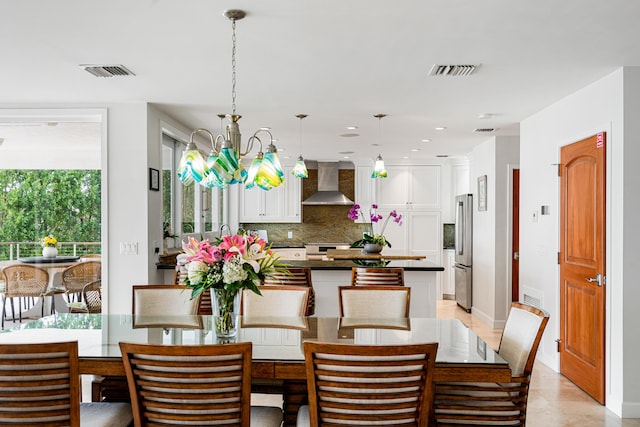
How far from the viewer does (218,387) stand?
1814 millimetres

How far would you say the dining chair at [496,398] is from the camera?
7.07 ft

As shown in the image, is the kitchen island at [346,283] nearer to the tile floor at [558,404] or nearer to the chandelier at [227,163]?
the tile floor at [558,404]

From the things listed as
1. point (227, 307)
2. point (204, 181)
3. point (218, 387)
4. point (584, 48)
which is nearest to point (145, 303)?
point (204, 181)

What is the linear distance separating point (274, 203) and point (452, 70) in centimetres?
576

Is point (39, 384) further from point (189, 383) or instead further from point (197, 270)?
point (197, 270)

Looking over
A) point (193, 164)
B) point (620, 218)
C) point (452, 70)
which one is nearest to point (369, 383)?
point (193, 164)

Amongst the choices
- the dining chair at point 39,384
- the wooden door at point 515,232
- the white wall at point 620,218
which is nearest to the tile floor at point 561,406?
the white wall at point 620,218

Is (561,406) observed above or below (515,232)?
below

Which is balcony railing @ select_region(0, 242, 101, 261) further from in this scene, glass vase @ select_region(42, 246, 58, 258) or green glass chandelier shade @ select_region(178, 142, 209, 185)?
green glass chandelier shade @ select_region(178, 142, 209, 185)

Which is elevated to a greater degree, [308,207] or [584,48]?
[584,48]

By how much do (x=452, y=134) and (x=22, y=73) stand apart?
15.2 ft

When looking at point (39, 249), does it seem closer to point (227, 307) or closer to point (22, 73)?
point (22, 73)

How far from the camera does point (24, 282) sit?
4.86 meters

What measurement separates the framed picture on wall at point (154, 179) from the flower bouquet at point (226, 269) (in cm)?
257
